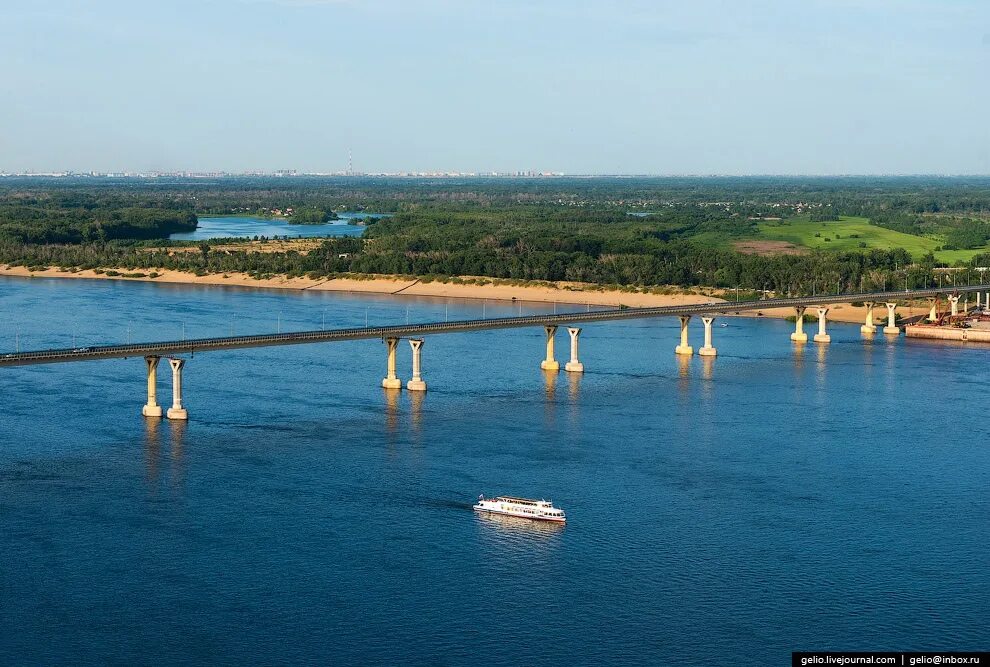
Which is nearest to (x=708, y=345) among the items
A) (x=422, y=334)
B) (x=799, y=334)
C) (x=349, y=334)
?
(x=799, y=334)

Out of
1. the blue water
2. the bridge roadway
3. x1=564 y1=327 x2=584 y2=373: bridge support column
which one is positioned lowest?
the blue water

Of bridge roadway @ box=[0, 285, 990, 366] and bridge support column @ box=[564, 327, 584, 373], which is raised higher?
bridge roadway @ box=[0, 285, 990, 366]

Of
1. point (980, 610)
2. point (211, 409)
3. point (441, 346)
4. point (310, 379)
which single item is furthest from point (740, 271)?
point (980, 610)

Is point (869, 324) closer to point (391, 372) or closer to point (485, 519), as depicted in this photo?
point (391, 372)

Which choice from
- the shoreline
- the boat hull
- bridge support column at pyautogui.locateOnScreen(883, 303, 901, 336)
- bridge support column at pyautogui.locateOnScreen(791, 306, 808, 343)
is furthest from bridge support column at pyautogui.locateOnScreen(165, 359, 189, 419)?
the shoreline

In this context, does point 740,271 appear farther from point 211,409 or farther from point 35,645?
point 35,645

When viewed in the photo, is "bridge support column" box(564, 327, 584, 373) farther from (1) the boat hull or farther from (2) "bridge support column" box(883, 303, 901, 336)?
(1) the boat hull

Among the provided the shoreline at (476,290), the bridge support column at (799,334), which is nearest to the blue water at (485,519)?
the bridge support column at (799,334)
